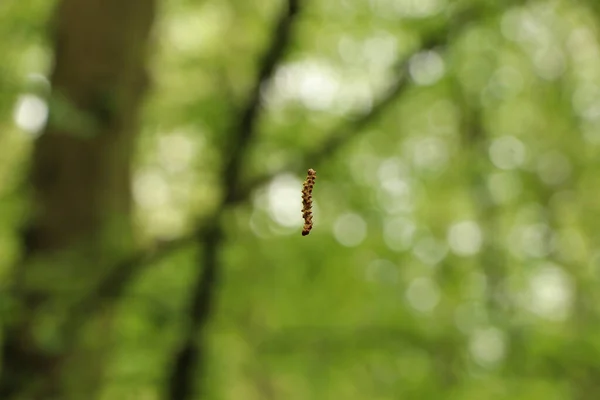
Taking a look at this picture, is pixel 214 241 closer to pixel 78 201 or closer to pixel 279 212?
pixel 279 212

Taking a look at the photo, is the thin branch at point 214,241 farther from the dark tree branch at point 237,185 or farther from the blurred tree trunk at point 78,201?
the blurred tree trunk at point 78,201

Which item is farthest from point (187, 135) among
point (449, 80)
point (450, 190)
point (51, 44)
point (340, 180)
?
point (450, 190)

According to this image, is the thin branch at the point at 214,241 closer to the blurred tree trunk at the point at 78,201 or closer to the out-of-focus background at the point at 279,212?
the out-of-focus background at the point at 279,212

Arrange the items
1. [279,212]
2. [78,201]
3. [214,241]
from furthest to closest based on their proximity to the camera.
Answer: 1. [78,201]
2. [279,212]
3. [214,241]

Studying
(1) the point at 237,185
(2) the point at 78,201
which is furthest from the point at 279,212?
(2) the point at 78,201

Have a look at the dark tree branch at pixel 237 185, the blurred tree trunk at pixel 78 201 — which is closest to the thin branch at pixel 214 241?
the dark tree branch at pixel 237 185

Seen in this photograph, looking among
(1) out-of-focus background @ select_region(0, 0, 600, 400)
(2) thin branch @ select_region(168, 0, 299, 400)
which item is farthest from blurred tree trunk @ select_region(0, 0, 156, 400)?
(2) thin branch @ select_region(168, 0, 299, 400)

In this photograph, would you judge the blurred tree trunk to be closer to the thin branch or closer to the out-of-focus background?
the out-of-focus background
